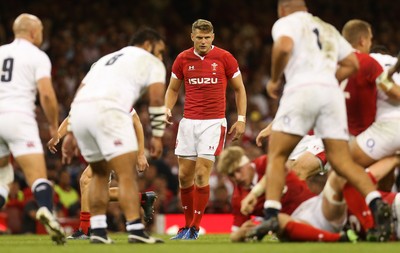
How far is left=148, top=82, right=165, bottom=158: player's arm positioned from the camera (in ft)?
35.4

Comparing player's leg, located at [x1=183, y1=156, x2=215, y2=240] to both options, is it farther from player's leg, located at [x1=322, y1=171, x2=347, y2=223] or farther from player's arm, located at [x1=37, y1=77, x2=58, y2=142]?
player's leg, located at [x1=322, y1=171, x2=347, y2=223]

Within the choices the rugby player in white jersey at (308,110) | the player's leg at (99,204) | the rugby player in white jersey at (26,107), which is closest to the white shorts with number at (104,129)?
the player's leg at (99,204)

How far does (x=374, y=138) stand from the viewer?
1130cm

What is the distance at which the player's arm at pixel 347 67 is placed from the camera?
35.9ft

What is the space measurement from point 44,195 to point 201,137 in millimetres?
3444

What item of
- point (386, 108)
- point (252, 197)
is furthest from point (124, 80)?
point (386, 108)

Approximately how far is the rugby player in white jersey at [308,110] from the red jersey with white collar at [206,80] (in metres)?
3.42

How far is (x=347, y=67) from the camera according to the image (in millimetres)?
10945

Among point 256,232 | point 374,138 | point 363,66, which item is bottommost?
point 256,232

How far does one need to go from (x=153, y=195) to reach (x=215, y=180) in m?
7.72

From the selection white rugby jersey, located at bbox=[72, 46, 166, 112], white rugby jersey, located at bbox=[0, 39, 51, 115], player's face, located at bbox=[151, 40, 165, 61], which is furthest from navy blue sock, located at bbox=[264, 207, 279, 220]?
white rugby jersey, located at bbox=[0, 39, 51, 115]

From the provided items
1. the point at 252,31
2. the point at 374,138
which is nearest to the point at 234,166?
the point at 374,138

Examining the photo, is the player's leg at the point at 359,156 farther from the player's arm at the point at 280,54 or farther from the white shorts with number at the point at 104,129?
the white shorts with number at the point at 104,129

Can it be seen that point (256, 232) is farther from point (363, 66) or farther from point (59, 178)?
point (59, 178)
